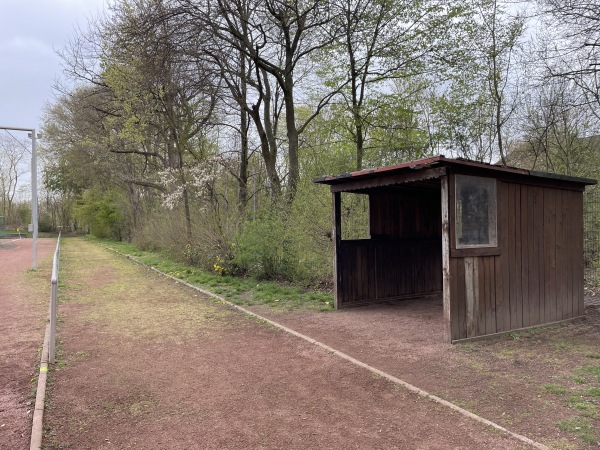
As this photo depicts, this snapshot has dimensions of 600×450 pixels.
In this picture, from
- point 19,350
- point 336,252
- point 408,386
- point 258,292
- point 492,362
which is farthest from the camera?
point 258,292

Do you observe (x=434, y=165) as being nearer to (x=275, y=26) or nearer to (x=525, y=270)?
(x=525, y=270)

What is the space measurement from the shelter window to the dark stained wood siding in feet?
10.4

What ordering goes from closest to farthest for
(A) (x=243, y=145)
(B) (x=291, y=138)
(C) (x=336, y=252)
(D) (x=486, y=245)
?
(D) (x=486, y=245)
(C) (x=336, y=252)
(B) (x=291, y=138)
(A) (x=243, y=145)

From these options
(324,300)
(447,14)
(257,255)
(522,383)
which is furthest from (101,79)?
(522,383)

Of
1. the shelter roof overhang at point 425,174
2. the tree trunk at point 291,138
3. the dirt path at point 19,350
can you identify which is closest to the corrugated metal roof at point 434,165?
the shelter roof overhang at point 425,174

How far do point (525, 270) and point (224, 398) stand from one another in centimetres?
511

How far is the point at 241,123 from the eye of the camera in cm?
1872

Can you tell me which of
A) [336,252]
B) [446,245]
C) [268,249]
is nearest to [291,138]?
[268,249]

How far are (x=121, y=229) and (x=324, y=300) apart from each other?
113 ft

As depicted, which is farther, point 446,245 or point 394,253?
point 394,253

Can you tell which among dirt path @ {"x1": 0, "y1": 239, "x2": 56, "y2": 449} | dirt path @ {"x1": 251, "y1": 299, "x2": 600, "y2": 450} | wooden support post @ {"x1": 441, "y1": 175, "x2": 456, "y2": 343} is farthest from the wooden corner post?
dirt path @ {"x1": 0, "y1": 239, "x2": 56, "y2": 449}

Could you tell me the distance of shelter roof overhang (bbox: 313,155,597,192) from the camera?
20.6 feet

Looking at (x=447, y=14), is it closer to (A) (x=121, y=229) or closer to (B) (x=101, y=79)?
(B) (x=101, y=79)

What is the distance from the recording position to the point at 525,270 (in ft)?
23.7
